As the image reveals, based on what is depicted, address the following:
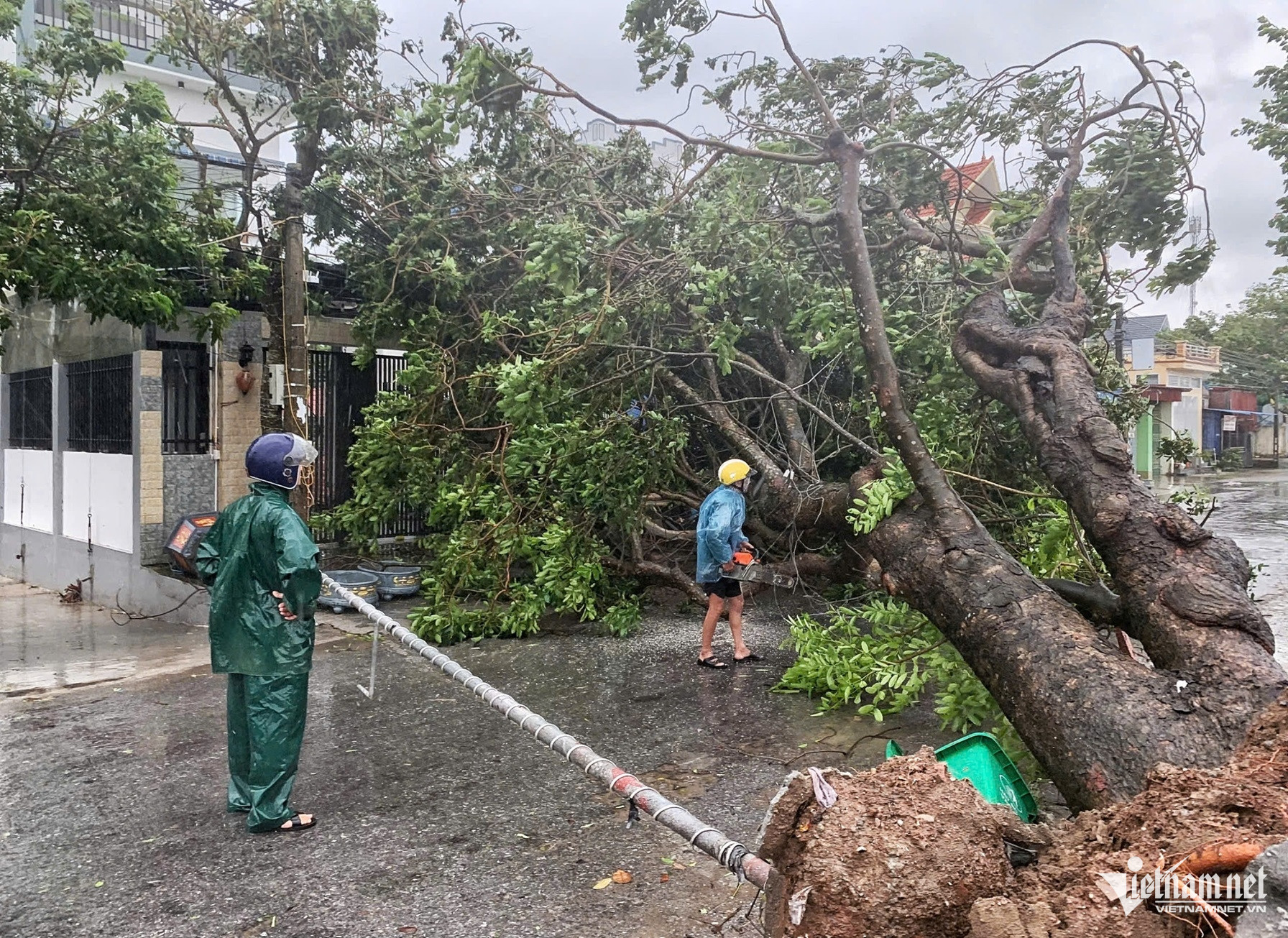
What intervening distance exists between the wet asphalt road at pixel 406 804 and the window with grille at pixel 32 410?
6.52 metres

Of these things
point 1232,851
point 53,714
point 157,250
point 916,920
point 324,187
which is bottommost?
point 53,714

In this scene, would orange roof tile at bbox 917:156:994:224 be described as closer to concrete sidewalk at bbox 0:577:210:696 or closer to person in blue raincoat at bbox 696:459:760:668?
person in blue raincoat at bbox 696:459:760:668

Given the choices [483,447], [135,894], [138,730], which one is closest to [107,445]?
[483,447]

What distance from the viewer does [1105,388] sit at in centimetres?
743

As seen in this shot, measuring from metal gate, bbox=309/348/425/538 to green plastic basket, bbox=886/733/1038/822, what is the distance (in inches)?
302

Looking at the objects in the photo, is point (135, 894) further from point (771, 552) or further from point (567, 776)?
point (771, 552)

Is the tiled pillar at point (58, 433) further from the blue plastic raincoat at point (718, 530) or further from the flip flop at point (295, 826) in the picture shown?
the flip flop at point (295, 826)

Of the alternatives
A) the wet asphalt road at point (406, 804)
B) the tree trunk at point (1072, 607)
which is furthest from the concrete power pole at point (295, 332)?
the tree trunk at point (1072, 607)

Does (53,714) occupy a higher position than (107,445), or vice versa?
(107,445)

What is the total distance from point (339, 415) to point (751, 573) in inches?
227

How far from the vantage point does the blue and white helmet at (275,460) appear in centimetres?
403

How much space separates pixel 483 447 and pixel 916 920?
22.2 feet

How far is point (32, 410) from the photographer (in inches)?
475

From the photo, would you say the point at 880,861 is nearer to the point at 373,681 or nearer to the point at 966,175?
the point at 373,681
